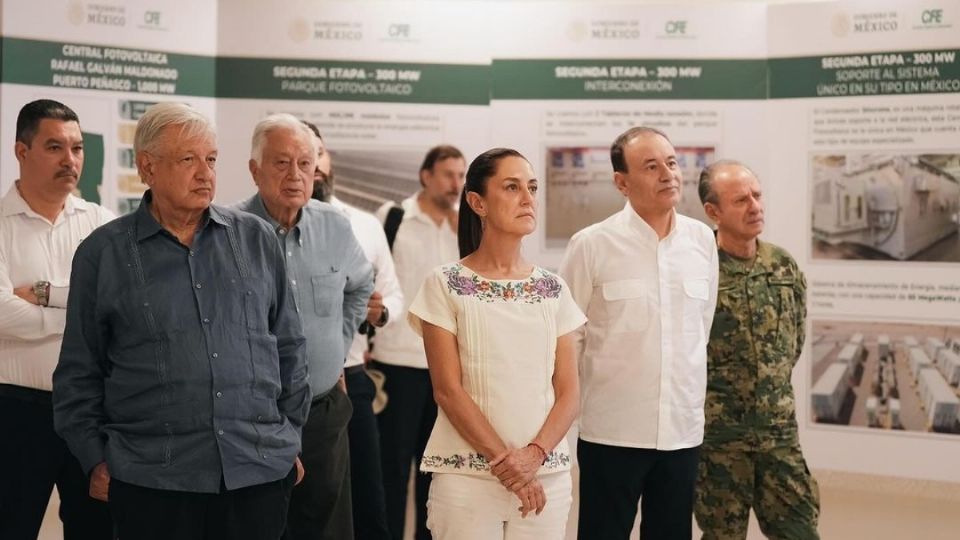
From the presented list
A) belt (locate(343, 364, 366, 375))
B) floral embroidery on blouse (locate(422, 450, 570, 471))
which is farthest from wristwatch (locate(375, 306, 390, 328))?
floral embroidery on blouse (locate(422, 450, 570, 471))

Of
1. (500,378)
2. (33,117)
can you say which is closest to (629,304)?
(500,378)

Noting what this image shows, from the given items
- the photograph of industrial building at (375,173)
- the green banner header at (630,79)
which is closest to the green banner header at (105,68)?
the photograph of industrial building at (375,173)

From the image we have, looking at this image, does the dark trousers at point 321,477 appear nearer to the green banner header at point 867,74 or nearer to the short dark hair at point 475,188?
the short dark hair at point 475,188

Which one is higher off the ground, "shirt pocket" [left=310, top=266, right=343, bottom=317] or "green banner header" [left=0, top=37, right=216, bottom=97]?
"green banner header" [left=0, top=37, right=216, bottom=97]

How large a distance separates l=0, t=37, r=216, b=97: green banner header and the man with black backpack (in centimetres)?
160

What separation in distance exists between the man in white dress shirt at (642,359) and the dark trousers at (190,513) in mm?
1326

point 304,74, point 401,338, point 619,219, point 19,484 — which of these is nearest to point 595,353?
point 619,219

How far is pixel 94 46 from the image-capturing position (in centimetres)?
586

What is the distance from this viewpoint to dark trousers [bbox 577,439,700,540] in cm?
369

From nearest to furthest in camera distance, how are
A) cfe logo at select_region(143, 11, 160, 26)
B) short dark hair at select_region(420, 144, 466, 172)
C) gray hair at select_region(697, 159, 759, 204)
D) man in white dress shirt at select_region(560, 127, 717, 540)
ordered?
man in white dress shirt at select_region(560, 127, 717, 540) < gray hair at select_region(697, 159, 759, 204) < short dark hair at select_region(420, 144, 466, 172) < cfe logo at select_region(143, 11, 160, 26)

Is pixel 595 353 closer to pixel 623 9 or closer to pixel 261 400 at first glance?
pixel 261 400

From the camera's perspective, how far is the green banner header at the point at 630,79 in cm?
626

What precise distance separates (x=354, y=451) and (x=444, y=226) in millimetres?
1335

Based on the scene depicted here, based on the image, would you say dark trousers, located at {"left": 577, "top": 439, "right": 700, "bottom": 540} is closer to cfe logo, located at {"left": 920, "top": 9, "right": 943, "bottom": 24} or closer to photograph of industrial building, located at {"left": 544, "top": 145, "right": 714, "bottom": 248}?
photograph of industrial building, located at {"left": 544, "top": 145, "right": 714, "bottom": 248}
